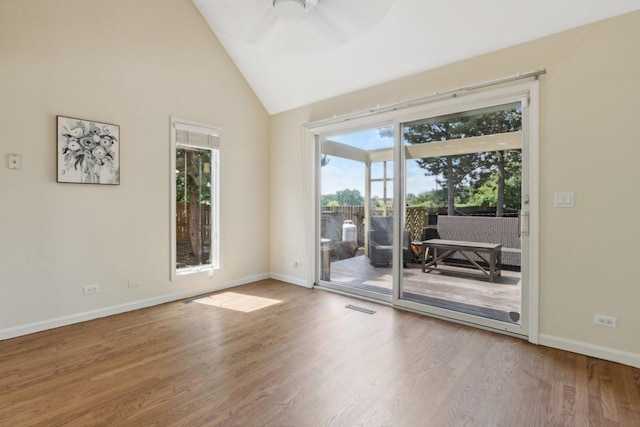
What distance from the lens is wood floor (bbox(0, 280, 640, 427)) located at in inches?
73.2

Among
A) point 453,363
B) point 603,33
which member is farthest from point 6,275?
point 603,33

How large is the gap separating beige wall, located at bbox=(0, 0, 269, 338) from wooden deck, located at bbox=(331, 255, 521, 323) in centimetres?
204

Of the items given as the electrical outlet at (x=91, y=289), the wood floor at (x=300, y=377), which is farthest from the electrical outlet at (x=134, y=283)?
the wood floor at (x=300, y=377)

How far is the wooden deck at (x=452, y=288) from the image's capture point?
10.3 ft

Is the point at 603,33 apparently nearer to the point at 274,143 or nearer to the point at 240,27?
the point at 240,27

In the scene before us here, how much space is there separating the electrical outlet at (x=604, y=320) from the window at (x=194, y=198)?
416 centimetres

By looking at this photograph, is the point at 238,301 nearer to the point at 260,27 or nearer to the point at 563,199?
the point at 260,27

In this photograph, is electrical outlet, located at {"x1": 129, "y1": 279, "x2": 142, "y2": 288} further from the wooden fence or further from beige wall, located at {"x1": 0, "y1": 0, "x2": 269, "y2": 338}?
the wooden fence

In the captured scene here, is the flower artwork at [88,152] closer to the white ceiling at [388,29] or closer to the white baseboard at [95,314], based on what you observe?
the white baseboard at [95,314]

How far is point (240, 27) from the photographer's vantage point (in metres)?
3.13

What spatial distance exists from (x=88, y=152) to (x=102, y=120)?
379mm

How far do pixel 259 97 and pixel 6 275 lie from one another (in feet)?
12.0

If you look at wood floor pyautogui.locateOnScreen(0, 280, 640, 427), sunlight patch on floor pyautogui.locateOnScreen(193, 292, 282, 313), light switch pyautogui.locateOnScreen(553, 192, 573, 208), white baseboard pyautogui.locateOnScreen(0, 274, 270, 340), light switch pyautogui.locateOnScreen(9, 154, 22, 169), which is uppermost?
light switch pyautogui.locateOnScreen(9, 154, 22, 169)

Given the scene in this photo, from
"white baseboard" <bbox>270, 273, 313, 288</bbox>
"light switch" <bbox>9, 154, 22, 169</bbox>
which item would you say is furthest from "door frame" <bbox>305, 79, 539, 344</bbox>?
"light switch" <bbox>9, 154, 22, 169</bbox>
